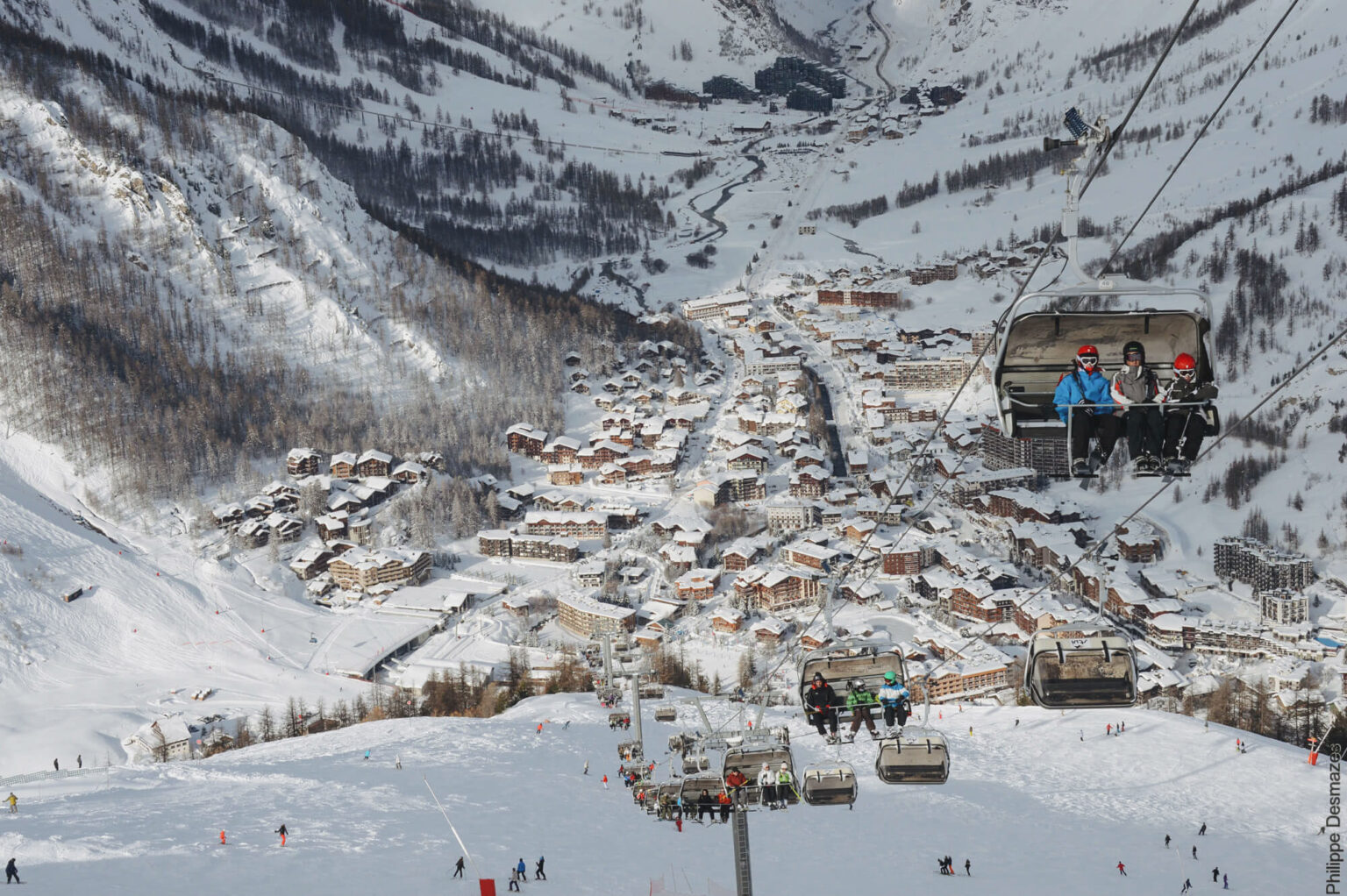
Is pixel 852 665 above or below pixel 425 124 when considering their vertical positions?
below

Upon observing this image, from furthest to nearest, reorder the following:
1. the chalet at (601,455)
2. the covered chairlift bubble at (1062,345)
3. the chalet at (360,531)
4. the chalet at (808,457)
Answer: the chalet at (601,455)
the chalet at (808,457)
the chalet at (360,531)
the covered chairlift bubble at (1062,345)

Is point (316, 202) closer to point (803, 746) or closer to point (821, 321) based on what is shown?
point (821, 321)

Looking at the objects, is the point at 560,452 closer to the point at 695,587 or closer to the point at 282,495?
the point at 282,495

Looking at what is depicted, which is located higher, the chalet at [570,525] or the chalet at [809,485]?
the chalet at [809,485]

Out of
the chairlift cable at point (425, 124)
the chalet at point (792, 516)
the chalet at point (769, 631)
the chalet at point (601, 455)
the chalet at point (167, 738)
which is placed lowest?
the chalet at point (167, 738)

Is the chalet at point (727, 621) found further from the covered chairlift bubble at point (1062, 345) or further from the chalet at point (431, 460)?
the covered chairlift bubble at point (1062, 345)

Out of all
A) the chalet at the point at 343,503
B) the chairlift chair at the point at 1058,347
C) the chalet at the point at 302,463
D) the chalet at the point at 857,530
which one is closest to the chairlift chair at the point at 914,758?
the chairlift chair at the point at 1058,347

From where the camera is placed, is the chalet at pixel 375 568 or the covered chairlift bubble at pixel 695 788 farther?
the chalet at pixel 375 568

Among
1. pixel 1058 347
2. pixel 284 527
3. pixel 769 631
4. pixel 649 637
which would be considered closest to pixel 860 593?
pixel 769 631
